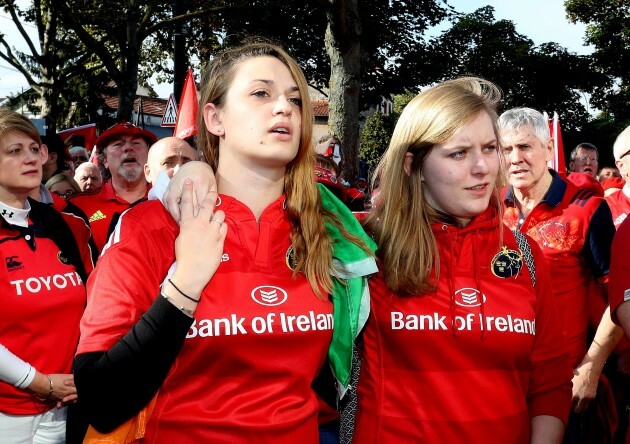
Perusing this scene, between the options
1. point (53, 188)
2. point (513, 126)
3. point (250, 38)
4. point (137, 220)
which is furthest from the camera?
point (53, 188)

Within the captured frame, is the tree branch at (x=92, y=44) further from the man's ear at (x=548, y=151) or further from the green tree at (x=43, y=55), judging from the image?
the man's ear at (x=548, y=151)

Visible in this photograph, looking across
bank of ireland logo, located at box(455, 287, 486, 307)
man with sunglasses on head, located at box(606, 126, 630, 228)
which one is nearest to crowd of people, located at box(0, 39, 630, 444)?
bank of ireland logo, located at box(455, 287, 486, 307)

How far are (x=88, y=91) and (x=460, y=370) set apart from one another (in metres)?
23.1

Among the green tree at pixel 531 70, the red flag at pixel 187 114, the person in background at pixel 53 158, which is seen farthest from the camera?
the green tree at pixel 531 70

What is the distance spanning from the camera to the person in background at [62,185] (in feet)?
21.2

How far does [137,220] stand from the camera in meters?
2.21

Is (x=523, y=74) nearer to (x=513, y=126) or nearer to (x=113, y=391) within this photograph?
(x=513, y=126)

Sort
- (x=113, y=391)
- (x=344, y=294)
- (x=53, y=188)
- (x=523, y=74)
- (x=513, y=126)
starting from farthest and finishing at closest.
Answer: (x=523, y=74)
(x=53, y=188)
(x=513, y=126)
(x=344, y=294)
(x=113, y=391)

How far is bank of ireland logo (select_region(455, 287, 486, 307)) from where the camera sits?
2.51 m

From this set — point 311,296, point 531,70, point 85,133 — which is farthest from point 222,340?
point 531,70

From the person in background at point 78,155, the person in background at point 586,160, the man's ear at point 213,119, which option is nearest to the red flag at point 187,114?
the person in background at point 78,155

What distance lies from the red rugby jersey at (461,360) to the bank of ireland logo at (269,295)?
1.50 ft

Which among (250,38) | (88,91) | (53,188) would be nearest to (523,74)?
(88,91)

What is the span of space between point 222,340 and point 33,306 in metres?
1.74
